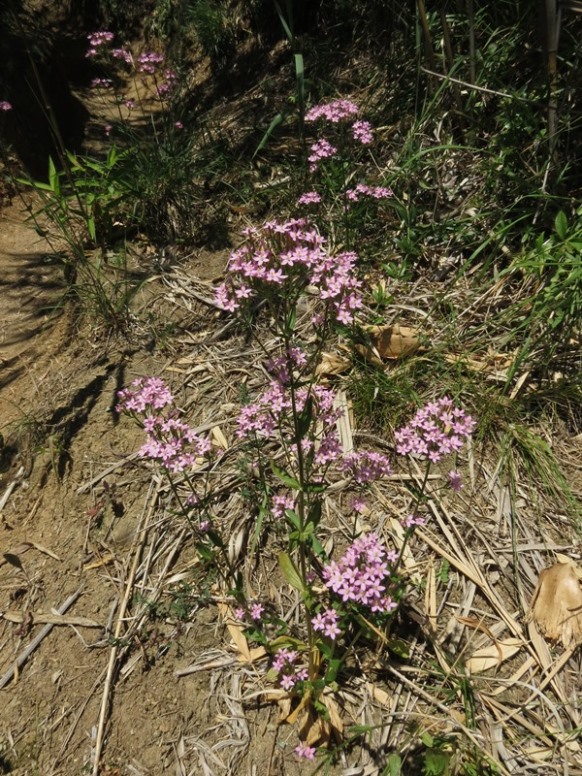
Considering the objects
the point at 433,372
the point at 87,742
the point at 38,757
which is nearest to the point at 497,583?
the point at 433,372

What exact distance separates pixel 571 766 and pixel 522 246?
275 centimetres

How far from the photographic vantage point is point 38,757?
2.30m

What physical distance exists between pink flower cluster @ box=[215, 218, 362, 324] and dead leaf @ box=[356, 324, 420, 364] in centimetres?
123

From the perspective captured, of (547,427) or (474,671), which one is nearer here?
(474,671)

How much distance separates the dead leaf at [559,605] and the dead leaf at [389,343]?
143 cm

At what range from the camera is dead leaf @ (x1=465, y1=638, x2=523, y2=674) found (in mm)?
2373

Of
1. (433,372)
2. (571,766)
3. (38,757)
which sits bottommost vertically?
(571,766)

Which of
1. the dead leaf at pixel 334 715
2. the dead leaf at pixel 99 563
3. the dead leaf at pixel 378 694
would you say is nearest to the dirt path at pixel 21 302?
the dead leaf at pixel 99 563

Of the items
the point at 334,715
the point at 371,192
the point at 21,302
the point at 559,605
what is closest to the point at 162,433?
the point at 334,715

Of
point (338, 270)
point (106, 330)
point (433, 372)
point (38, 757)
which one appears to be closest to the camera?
point (338, 270)

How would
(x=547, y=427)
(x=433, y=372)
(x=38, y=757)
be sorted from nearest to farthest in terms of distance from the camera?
(x=38, y=757) → (x=547, y=427) → (x=433, y=372)

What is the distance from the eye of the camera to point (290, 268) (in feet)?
6.63

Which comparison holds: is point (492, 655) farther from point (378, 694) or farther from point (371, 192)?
point (371, 192)

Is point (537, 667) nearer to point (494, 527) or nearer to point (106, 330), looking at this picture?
point (494, 527)
